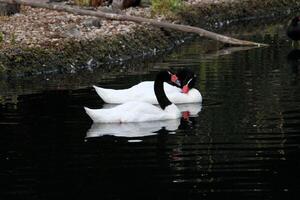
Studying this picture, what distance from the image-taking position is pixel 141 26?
39.3 m

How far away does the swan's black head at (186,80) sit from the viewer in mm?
25844

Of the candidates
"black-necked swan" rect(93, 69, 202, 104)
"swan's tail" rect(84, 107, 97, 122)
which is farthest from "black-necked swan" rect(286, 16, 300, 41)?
"swan's tail" rect(84, 107, 97, 122)

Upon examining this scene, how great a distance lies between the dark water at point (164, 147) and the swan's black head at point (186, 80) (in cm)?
57

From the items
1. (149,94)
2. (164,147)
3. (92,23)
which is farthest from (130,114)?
(92,23)

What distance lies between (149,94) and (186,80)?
1263 millimetres

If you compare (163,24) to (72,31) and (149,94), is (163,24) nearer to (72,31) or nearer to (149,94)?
(149,94)

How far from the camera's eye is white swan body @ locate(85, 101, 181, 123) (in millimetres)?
21781

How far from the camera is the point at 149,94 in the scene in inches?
1011

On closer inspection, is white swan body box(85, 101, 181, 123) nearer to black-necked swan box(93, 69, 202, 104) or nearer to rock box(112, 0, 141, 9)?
black-necked swan box(93, 69, 202, 104)

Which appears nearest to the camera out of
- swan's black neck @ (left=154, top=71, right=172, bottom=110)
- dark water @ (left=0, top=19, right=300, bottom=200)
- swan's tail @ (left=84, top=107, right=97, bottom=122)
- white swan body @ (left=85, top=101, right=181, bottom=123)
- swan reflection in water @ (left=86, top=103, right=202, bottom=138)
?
dark water @ (left=0, top=19, right=300, bottom=200)

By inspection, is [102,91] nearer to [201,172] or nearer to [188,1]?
[201,172]

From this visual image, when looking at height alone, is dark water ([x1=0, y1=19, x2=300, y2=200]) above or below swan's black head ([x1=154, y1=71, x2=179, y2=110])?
below

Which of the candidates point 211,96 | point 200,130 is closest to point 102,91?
point 211,96

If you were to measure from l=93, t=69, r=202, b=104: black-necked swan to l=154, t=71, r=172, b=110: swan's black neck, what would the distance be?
1.64m
